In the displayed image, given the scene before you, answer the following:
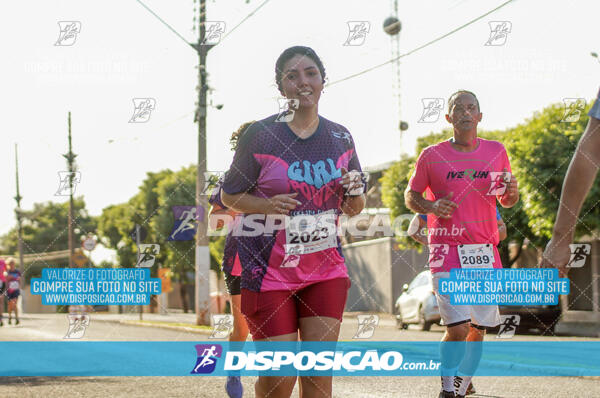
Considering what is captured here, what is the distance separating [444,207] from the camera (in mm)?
6004

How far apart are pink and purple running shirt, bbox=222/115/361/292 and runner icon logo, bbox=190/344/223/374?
549 cm

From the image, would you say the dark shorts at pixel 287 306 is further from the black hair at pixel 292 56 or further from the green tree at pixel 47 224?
the green tree at pixel 47 224

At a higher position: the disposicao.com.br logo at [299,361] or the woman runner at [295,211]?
the woman runner at [295,211]

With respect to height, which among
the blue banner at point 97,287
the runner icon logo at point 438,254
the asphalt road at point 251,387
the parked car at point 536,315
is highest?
the runner icon logo at point 438,254

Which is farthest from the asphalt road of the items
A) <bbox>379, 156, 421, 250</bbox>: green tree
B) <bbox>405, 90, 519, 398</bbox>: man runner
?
<bbox>379, 156, 421, 250</bbox>: green tree

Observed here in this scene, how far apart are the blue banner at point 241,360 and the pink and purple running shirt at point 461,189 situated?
0.73 metres

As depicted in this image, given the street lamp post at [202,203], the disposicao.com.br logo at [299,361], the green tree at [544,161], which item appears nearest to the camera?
the disposicao.com.br logo at [299,361]

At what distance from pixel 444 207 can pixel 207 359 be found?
5439mm

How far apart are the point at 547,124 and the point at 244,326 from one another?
15319 mm

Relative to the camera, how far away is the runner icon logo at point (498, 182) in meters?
6.11
